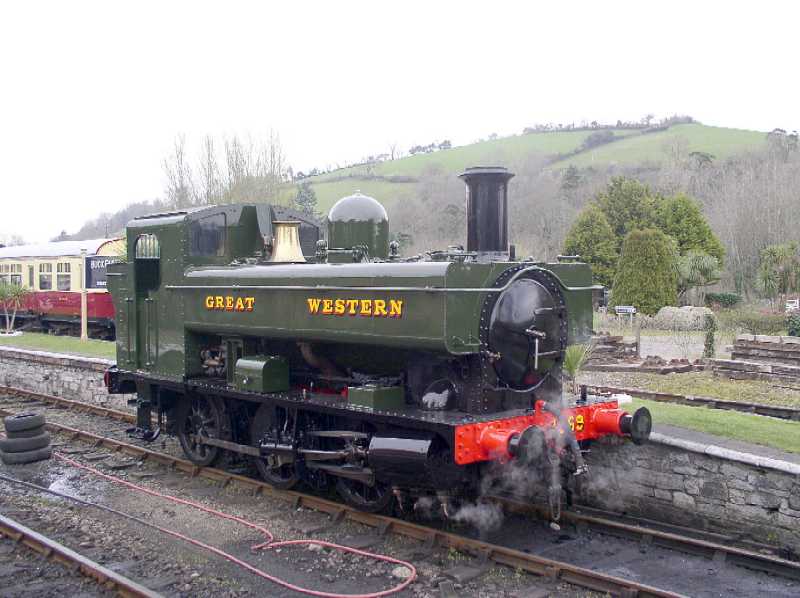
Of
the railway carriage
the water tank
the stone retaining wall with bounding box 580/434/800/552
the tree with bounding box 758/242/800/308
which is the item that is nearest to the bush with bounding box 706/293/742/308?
the tree with bounding box 758/242/800/308

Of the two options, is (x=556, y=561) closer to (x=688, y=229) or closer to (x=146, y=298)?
(x=146, y=298)

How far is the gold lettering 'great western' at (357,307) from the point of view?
664 centimetres

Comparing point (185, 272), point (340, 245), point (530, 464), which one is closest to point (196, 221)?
point (185, 272)

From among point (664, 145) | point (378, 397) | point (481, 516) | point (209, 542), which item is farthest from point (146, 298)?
point (664, 145)

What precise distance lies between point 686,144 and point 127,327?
63.9 meters

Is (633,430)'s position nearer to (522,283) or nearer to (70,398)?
(522,283)

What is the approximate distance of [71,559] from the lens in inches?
253

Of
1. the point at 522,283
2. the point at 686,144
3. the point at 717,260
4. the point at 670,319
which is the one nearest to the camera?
the point at 522,283

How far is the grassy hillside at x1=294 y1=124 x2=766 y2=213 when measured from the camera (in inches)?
2576

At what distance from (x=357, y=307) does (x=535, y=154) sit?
67604mm

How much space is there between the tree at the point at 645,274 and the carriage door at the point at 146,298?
70.3 ft

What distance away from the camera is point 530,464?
682 cm

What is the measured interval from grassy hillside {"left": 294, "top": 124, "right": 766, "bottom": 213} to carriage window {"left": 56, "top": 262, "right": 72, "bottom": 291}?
35.0 meters

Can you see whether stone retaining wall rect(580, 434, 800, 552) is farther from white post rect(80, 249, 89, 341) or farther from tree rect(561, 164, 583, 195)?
tree rect(561, 164, 583, 195)
